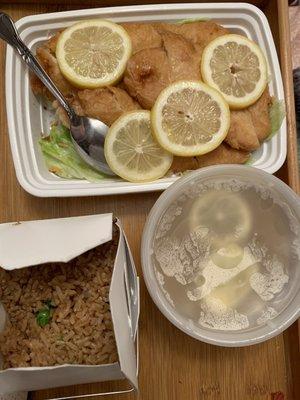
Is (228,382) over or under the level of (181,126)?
under

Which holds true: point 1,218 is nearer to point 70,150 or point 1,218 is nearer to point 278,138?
point 70,150

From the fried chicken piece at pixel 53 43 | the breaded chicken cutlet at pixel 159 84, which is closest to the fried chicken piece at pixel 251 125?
the breaded chicken cutlet at pixel 159 84

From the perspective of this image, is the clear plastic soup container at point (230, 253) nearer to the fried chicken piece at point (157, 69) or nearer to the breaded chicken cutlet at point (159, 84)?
the breaded chicken cutlet at point (159, 84)

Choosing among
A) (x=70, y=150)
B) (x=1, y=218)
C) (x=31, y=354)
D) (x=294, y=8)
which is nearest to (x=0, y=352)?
(x=31, y=354)

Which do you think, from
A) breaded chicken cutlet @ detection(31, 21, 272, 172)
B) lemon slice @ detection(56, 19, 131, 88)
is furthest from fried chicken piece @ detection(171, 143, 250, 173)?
lemon slice @ detection(56, 19, 131, 88)

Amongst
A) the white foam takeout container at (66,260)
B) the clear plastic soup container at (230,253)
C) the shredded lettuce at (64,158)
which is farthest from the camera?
Result: the shredded lettuce at (64,158)

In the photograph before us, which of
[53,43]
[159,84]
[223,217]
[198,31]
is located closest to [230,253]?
[223,217]
